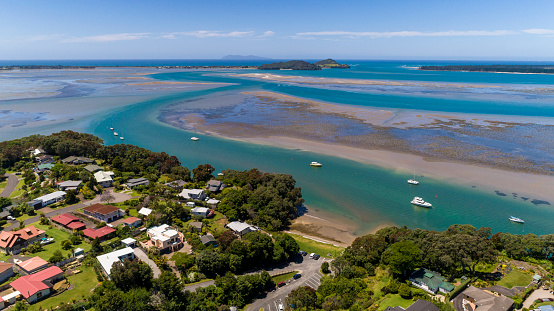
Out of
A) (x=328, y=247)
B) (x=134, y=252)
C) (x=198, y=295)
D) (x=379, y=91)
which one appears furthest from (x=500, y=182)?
(x=379, y=91)

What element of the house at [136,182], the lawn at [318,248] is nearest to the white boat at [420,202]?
the lawn at [318,248]

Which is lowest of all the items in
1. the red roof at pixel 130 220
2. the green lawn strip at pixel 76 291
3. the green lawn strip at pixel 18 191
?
the green lawn strip at pixel 76 291

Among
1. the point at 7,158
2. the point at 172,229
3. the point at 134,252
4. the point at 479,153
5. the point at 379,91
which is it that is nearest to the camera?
the point at 134,252

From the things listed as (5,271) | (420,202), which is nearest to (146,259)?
(5,271)

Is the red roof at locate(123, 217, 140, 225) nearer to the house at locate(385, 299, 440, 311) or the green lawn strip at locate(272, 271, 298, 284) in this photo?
the green lawn strip at locate(272, 271, 298, 284)

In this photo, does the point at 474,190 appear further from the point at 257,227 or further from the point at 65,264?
the point at 65,264

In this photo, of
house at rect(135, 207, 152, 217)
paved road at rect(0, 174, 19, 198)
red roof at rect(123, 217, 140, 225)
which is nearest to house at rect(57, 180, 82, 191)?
paved road at rect(0, 174, 19, 198)

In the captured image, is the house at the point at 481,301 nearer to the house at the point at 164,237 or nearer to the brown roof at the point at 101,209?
the house at the point at 164,237
